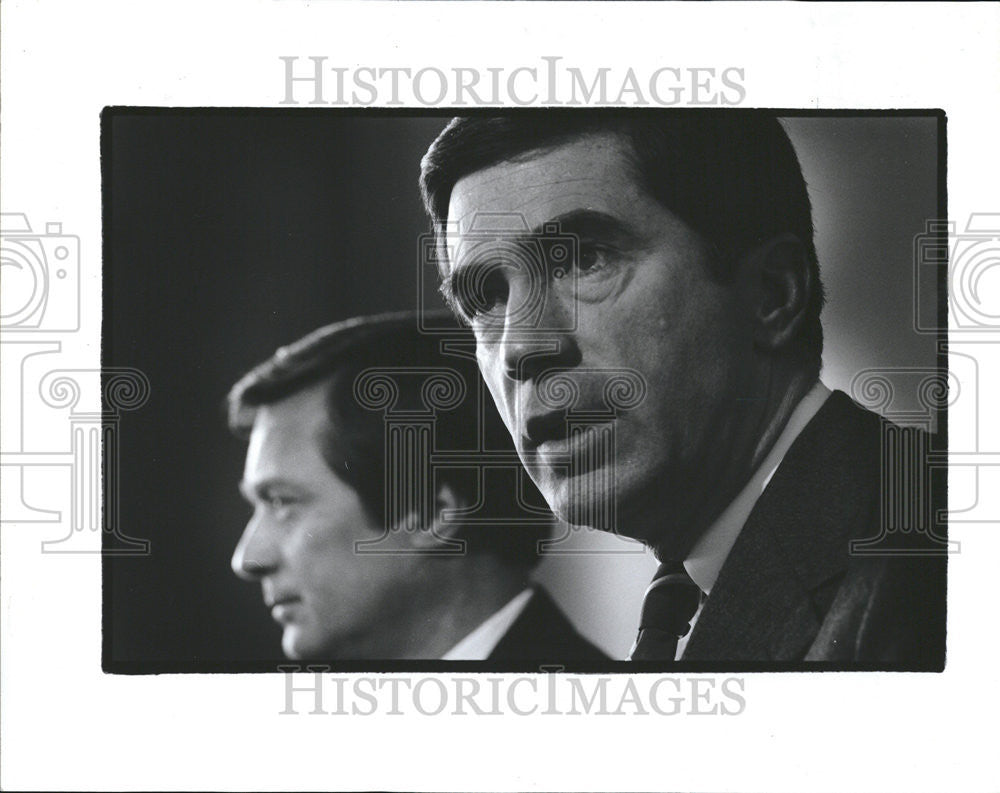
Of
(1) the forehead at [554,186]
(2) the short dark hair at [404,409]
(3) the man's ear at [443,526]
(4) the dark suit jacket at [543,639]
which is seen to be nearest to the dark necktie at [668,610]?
(4) the dark suit jacket at [543,639]

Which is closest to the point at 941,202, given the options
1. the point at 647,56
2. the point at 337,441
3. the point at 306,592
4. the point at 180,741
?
the point at 647,56

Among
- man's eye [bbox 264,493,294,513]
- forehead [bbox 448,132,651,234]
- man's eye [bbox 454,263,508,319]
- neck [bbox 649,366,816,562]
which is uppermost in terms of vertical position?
forehead [bbox 448,132,651,234]

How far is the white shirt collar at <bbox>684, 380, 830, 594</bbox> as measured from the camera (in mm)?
2219

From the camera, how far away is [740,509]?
2.22 metres

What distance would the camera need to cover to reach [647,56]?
7.54 ft

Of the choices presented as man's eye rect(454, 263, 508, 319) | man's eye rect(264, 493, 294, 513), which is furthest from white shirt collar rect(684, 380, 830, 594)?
man's eye rect(264, 493, 294, 513)

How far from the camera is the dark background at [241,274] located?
2258 millimetres

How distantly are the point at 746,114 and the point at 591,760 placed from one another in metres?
1.28

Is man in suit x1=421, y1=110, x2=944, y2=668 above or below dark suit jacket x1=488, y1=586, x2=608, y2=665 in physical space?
above

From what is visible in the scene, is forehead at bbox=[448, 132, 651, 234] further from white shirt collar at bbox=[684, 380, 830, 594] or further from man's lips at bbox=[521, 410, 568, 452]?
white shirt collar at bbox=[684, 380, 830, 594]

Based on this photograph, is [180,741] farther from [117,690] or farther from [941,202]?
[941,202]

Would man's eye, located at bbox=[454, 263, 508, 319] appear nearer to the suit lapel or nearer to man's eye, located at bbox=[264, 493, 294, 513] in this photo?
man's eye, located at bbox=[264, 493, 294, 513]

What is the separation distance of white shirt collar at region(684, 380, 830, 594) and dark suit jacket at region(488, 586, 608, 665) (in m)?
0.26

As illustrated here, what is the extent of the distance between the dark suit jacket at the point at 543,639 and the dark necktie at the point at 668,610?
0.10 m
